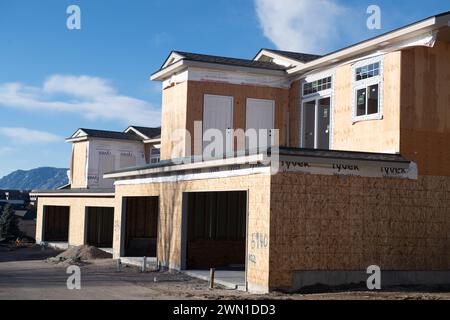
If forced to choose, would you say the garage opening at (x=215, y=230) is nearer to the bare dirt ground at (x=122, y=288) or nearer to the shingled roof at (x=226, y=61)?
the bare dirt ground at (x=122, y=288)

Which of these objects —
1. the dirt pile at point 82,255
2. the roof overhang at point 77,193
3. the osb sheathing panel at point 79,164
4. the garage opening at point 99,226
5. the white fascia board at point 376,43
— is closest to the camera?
the white fascia board at point 376,43

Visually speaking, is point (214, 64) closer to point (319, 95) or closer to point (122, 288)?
point (319, 95)

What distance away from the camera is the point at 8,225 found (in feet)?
142

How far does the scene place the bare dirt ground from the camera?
54.2ft

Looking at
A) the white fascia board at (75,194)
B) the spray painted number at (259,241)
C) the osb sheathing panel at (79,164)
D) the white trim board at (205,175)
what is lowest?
the spray painted number at (259,241)

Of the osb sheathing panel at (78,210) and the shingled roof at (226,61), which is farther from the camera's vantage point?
the osb sheathing panel at (78,210)

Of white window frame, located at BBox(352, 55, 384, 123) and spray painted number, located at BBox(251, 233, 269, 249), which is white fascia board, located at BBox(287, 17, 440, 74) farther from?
spray painted number, located at BBox(251, 233, 269, 249)

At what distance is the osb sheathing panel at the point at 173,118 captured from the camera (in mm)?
25734

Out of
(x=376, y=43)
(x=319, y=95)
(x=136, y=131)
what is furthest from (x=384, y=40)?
(x=136, y=131)

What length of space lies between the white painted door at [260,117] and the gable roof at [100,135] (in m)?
18.5

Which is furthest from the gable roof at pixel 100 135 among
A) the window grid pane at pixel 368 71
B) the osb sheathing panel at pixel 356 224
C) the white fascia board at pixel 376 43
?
the osb sheathing panel at pixel 356 224

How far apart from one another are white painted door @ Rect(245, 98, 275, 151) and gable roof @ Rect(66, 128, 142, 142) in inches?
727
